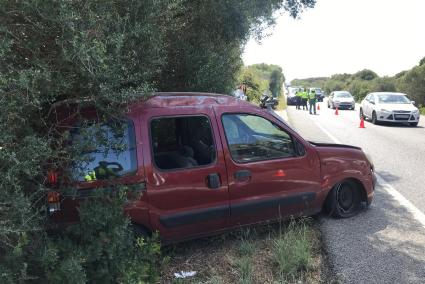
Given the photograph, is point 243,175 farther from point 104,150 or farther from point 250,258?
point 104,150

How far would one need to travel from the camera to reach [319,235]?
5.19 meters

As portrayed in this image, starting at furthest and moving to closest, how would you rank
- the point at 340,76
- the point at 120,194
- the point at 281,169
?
the point at 340,76 → the point at 281,169 → the point at 120,194

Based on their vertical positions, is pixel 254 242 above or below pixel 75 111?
below

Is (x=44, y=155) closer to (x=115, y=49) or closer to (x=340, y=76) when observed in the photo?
(x=115, y=49)

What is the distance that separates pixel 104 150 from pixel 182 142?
1597 mm

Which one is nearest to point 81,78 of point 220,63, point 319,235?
point 319,235

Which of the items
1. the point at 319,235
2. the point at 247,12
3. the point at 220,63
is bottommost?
the point at 319,235

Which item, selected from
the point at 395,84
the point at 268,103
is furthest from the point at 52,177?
the point at 395,84

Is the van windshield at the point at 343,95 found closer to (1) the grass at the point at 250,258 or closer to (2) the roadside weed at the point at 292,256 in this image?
(1) the grass at the point at 250,258

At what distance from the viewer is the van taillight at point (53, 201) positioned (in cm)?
357

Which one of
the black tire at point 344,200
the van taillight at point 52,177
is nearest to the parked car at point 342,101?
the black tire at point 344,200

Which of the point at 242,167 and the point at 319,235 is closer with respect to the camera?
the point at 242,167

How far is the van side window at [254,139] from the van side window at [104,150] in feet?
3.72

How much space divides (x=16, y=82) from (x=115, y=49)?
75cm
